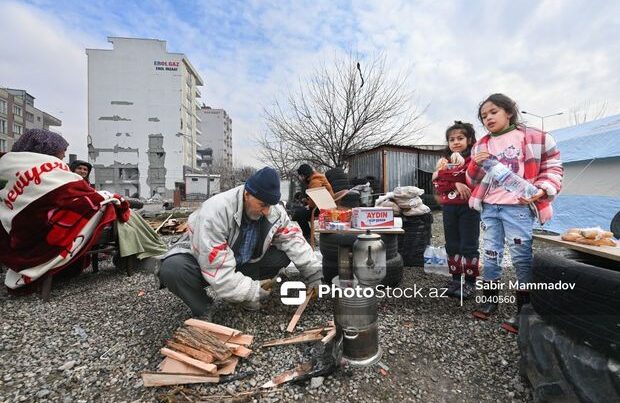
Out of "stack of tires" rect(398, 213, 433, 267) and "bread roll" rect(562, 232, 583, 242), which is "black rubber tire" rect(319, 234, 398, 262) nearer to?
"stack of tires" rect(398, 213, 433, 267)

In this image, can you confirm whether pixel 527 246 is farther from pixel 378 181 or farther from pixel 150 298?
pixel 378 181

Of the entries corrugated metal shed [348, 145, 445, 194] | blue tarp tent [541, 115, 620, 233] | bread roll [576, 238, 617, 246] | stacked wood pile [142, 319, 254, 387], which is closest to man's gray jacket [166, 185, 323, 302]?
stacked wood pile [142, 319, 254, 387]

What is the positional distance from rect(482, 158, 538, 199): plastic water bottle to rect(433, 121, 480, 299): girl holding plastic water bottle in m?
0.39

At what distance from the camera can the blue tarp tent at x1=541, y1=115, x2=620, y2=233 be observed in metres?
5.48

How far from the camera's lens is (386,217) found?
296cm

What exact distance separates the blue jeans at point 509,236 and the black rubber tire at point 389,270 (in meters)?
0.80

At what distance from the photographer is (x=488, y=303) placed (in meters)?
2.37

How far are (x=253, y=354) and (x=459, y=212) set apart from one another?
1.97m

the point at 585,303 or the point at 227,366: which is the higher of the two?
the point at 585,303

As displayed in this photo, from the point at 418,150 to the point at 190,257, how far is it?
1079cm

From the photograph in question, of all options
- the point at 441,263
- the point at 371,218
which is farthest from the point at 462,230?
the point at 441,263

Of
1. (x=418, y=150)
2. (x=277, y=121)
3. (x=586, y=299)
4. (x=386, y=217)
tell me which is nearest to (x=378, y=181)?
(x=418, y=150)

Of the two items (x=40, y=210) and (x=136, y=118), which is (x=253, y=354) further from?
(x=136, y=118)

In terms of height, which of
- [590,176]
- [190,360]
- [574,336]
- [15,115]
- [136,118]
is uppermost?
[15,115]
